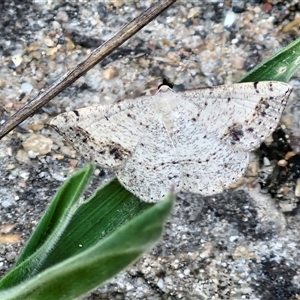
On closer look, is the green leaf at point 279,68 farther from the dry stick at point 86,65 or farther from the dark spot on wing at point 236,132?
the dry stick at point 86,65

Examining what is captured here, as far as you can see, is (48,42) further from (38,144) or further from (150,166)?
(150,166)

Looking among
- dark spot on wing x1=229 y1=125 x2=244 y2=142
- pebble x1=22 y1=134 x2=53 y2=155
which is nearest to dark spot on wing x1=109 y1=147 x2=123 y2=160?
dark spot on wing x1=229 y1=125 x2=244 y2=142

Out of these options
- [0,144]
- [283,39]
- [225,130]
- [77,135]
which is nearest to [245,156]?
[225,130]

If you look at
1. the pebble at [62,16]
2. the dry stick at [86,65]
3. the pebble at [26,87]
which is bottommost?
the pebble at [26,87]

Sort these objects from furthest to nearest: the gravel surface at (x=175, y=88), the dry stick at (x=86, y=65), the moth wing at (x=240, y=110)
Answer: the gravel surface at (x=175, y=88) < the dry stick at (x=86, y=65) < the moth wing at (x=240, y=110)

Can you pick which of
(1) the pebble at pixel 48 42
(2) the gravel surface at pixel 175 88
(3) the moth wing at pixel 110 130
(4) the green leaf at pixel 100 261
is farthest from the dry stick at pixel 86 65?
(4) the green leaf at pixel 100 261

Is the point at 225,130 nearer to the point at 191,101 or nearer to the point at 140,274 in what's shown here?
the point at 191,101

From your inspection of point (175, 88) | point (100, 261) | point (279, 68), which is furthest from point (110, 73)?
point (100, 261)
